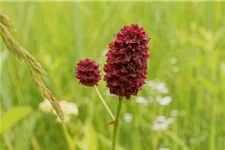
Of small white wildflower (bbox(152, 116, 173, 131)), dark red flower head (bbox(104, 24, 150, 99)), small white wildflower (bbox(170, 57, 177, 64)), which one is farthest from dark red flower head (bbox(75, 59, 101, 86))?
small white wildflower (bbox(170, 57, 177, 64))

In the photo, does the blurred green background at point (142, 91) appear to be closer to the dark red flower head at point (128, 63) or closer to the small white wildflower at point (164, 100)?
the small white wildflower at point (164, 100)

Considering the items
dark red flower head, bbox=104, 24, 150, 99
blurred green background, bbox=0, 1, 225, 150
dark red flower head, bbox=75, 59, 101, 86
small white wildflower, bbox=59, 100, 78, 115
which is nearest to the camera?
dark red flower head, bbox=104, 24, 150, 99

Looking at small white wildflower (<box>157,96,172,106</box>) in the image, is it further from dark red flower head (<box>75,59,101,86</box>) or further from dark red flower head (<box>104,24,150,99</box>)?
dark red flower head (<box>104,24,150,99</box>)

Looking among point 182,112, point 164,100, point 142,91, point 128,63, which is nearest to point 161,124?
point 164,100

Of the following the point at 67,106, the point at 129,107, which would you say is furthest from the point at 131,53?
the point at 129,107

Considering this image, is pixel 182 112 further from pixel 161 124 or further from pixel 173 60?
pixel 173 60

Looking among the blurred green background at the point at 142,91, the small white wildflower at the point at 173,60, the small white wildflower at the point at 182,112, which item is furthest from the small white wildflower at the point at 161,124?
the small white wildflower at the point at 173,60
